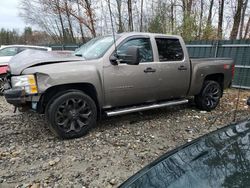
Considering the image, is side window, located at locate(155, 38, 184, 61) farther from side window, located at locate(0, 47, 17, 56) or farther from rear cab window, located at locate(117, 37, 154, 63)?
side window, located at locate(0, 47, 17, 56)

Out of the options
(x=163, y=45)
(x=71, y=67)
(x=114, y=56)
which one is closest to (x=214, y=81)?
(x=163, y=45)

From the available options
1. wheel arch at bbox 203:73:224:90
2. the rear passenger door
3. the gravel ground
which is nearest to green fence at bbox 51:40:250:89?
wheel arch at bbox 203:73:224:90

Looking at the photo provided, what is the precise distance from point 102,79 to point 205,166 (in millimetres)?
2775

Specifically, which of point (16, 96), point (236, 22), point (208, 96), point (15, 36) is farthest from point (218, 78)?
point (15, 36)

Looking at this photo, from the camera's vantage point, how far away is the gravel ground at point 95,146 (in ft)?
9.93

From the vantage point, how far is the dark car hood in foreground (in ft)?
4.78

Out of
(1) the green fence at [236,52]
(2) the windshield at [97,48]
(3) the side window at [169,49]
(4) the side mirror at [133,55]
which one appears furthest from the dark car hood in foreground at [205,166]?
(1) the green fence at [236,52]

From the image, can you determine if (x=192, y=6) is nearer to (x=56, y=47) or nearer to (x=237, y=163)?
(x=56, y=47)

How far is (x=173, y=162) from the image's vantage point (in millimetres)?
1773

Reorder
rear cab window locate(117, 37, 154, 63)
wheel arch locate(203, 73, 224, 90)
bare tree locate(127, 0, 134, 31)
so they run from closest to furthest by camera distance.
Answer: rear cab window locate(117, 37, 154, 63) → wheel arch locate(203, 73, 224, 90) → bare tree locate(127, 0, 134, 31)

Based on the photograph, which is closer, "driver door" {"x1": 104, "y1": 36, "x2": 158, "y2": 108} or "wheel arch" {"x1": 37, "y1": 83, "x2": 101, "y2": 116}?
"wheel arch" {"x1": 37, "y1": 83, "x2": 101, "y2": 116}

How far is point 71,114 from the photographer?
13.1ft

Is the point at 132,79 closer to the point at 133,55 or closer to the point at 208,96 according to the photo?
the point at 133,55

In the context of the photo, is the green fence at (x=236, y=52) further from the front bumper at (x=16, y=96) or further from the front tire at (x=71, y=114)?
the front bumper at (x=16, y=96)
